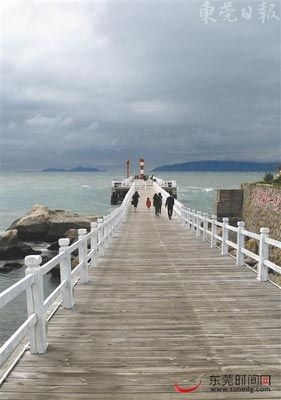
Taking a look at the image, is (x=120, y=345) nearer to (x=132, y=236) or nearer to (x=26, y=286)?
(x=26, y=286)

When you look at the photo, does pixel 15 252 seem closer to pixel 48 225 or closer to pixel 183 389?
pixel 48 225

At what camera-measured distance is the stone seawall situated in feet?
74.8

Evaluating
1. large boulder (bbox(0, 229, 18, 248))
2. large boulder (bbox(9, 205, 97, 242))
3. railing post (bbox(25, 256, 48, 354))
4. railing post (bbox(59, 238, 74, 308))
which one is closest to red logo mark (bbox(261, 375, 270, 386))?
railing post (bbox(25, 256, 48, 354))

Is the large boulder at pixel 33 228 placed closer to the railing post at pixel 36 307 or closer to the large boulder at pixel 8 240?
the large boulder at pixel 8 240

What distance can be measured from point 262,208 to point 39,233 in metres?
16.7

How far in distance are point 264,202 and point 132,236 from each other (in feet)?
38.4

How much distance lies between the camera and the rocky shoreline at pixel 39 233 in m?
24.2

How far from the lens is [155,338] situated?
562 centimetres

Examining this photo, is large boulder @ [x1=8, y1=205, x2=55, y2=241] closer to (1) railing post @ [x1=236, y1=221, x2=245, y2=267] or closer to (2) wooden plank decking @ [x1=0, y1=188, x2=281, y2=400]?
(2) wooden plank decking @ [x1=0, y1=188, x2=281, y2=400]

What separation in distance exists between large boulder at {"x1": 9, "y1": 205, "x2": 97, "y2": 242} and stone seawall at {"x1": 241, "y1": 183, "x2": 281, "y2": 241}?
37.9ft

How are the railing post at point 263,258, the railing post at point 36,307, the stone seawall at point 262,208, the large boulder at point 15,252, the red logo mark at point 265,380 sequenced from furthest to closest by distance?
the large boulder at point 15,252 < the stone seawall at point 262,208 < the railing post at point 263,258 < the railing post at point 36,307 < the red logo mark at point 265,380

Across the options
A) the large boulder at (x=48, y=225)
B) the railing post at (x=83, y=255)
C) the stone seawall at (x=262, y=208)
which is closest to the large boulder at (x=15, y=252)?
the large boulder at (x=48, y=225)

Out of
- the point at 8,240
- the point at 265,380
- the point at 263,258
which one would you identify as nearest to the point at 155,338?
the point at 265,380

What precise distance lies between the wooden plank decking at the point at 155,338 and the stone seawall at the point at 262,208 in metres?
13.8
